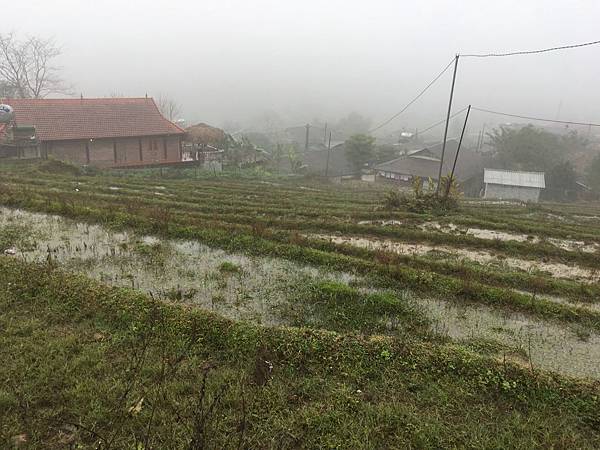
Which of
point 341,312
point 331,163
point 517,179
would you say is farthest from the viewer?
point 331,163

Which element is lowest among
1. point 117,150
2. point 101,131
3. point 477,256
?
point 477,256

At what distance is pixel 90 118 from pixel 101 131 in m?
1.69

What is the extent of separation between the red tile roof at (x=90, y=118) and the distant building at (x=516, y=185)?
2892 cm

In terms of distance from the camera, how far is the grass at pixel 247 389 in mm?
4801

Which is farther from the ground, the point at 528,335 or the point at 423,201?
the point at 423,201

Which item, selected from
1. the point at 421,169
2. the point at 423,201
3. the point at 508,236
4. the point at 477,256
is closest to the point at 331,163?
the point at 421,169

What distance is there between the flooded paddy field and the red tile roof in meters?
21.3

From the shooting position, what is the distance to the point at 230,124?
99.8m

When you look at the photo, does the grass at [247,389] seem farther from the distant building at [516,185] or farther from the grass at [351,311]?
the distant building at [516,185]

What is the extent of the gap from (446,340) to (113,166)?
102 ft

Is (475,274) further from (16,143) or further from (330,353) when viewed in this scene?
(16,143)

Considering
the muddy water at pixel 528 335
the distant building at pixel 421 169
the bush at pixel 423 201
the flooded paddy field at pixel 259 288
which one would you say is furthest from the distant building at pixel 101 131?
the muddy water at pixel 528 335

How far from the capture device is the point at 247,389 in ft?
18.3

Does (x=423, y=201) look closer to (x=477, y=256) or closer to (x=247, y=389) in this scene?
(x=477, y=256)
